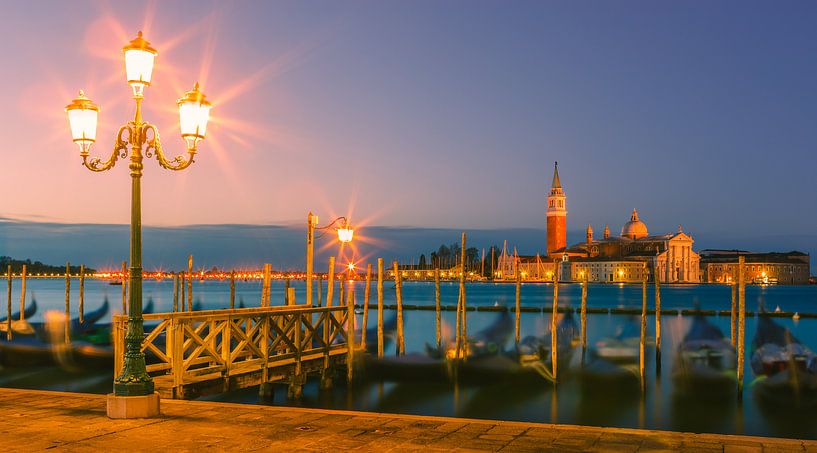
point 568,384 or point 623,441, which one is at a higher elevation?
point 623,441

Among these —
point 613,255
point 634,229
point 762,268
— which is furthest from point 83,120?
point 762,268

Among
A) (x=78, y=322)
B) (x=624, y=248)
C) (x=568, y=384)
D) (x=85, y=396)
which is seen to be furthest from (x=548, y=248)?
(x=85, y=396)

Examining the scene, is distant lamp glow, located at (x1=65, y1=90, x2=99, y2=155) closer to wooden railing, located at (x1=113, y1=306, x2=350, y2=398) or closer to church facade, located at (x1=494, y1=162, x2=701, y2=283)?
wooden railing, located at (x1=113, y1=306, x2=350, y2=398)

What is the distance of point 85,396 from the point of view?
31.1 feet

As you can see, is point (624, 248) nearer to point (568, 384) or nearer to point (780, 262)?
point (780, 262)

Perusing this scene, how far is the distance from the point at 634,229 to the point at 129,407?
161809mm

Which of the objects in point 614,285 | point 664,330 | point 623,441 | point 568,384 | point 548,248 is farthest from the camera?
point 548,248

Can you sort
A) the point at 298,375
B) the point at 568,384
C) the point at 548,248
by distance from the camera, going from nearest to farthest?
the point at 298,375 → the point at 568,384 → the point at 548,248

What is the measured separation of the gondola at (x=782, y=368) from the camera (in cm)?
1678

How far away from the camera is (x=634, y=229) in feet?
534

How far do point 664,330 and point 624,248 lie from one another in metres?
118

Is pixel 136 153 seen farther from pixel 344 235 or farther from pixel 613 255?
pixel 613 255

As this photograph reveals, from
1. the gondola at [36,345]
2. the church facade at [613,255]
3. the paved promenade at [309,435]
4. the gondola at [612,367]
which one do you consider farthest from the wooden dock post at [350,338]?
the church facade at [613,255]

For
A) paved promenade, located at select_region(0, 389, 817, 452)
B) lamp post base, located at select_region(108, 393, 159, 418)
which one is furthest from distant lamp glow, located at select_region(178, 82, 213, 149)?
paved promenade, located at select_region(0, 389, 817, 452)
